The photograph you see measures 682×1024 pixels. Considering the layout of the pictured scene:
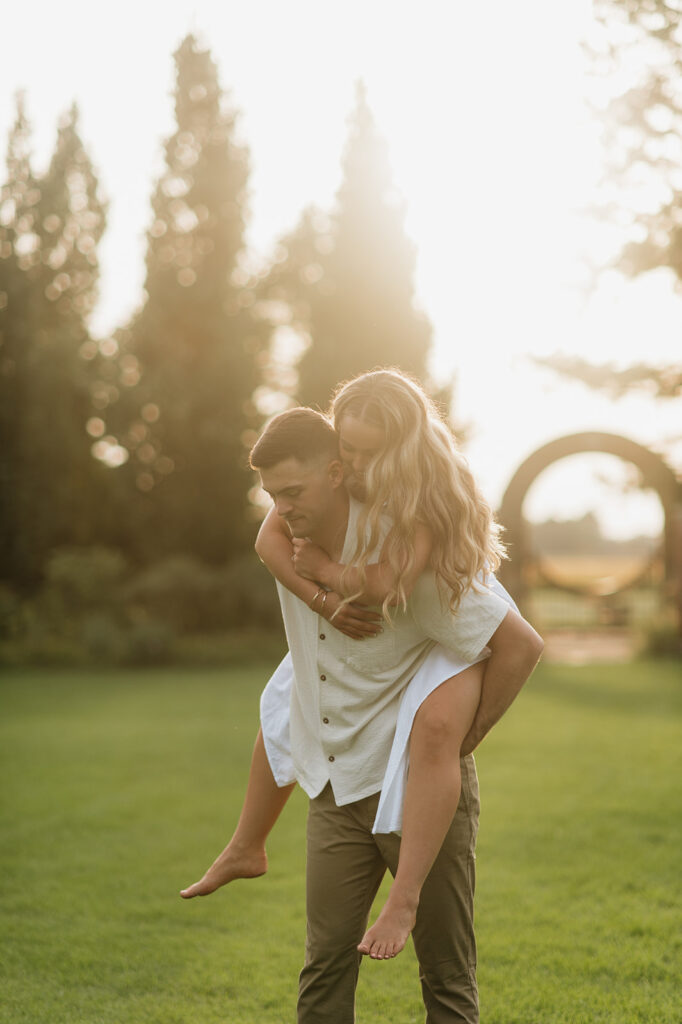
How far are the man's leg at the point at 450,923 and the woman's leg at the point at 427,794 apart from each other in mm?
107

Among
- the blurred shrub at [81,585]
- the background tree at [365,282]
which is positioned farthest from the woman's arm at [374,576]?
the background tree at [365,282]

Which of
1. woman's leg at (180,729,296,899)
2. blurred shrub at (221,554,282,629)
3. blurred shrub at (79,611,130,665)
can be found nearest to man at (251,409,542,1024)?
woman's leg at (180,729,296,899)

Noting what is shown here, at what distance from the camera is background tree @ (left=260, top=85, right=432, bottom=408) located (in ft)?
73.3

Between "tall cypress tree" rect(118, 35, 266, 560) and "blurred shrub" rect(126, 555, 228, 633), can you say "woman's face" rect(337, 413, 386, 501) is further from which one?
"tall cypress tree" rect(118, 35, 266, 560)

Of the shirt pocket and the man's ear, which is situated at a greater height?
the man's ear

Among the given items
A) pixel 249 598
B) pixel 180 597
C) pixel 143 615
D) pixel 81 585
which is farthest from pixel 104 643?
pixel 249 598

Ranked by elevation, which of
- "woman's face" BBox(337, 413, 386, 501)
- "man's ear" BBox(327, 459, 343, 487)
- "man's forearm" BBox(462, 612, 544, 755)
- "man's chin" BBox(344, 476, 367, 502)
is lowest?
"man's forearm" BBox(462, 612, 544, 755)

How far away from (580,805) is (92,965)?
3.69m

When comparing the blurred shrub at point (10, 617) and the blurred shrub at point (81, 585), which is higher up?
the blurred shrub at point (81, 585)

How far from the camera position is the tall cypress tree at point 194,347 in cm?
2344

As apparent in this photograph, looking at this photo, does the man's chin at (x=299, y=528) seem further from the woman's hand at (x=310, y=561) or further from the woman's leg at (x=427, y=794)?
the woman's leg at (x=427, y=794)

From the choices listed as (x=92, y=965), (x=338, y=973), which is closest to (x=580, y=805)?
(x=92, y=965)

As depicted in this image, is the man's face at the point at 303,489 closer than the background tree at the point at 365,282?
Yes

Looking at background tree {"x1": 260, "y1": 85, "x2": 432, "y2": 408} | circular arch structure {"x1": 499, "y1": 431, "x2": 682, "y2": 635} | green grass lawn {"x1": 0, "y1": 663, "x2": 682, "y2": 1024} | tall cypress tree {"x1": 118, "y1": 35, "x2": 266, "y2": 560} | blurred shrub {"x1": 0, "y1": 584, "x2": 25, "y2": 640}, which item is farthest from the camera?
tall cypress tree {"x1": 118, "y1": 35, "x2": 266, "y2": 560}
